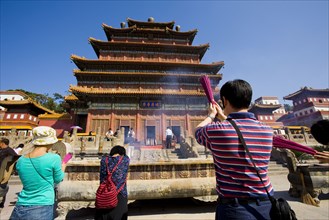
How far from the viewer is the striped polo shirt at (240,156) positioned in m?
1.10

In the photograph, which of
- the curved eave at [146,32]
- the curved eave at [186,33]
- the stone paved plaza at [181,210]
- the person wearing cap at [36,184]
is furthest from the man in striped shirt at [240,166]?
the curved eave at [186,33]

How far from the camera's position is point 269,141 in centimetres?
119

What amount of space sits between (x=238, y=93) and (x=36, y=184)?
2170mm

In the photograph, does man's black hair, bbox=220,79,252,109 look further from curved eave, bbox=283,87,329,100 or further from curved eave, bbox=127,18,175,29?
curved eave, bbox=283,87,329,100

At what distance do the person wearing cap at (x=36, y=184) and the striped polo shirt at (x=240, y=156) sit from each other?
1.70 m

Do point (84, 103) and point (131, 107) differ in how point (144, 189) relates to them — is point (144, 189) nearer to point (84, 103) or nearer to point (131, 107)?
point (131, 107)

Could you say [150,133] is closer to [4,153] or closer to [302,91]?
[4,153]

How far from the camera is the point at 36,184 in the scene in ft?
5.67

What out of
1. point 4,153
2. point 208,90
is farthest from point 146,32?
point 208,90

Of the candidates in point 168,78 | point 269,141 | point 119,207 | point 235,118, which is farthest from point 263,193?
point 168,78

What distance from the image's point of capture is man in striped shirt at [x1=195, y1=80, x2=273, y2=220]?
1.08 meters

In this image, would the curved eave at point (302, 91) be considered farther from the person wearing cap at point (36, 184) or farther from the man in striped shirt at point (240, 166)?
the person wearing cap at point (36, 184)

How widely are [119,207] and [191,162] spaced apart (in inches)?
81.4

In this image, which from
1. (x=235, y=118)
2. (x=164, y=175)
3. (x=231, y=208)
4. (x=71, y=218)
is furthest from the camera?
(x=164, y=175)
